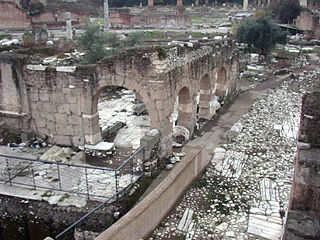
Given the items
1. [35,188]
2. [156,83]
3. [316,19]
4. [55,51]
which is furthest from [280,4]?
[35,188]

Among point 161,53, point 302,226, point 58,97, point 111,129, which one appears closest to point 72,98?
point 58,97

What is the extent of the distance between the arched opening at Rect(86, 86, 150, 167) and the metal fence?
2.60 feet

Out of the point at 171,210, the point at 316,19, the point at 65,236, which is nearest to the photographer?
the point at 65,236

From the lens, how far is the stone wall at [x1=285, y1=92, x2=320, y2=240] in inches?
241

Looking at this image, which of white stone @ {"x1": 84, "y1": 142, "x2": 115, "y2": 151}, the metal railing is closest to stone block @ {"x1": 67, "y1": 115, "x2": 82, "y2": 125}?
white stone @ {"x1": 84, "y1": 142, "x2": 115, "y2": 151}

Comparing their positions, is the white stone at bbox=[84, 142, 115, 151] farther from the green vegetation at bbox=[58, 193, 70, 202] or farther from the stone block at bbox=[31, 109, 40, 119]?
the green vegetation at bbox=[58, 193, 70, 202]

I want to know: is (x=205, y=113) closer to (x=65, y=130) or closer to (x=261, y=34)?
(x=65, y=130)

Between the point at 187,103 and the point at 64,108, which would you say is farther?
the point at 187,103

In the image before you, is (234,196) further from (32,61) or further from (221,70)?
(221,70)

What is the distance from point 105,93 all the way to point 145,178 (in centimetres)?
942

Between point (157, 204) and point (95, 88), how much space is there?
4088 millimetres

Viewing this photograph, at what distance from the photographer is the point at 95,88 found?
952cm

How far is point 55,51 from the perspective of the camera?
2078 cm

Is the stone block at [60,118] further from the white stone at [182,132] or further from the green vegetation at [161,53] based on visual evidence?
the white stone at [182,132]
